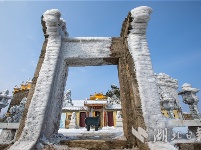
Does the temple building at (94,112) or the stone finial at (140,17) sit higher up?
the stone finial at (140,17)

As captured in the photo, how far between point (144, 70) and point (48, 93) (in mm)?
2344

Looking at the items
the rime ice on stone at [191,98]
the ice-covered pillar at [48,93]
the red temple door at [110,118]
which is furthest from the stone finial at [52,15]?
the red temple door at [110,118]

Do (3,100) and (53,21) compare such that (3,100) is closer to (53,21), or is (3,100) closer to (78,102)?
(53,21)

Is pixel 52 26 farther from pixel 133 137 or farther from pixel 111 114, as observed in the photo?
pixel 111 114

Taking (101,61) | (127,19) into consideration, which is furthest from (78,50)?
(127,19)

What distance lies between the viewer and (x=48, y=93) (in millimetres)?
3803

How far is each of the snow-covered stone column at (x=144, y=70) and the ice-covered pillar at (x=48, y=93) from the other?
6.58ft

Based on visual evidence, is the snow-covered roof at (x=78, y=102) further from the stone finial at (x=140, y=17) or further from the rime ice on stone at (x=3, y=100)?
the stone finial at (x=140, y=17)

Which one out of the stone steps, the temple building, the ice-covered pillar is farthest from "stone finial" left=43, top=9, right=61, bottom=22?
the temple building

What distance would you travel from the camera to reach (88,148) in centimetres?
325

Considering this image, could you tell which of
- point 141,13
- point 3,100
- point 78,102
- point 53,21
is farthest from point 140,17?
point 78,102

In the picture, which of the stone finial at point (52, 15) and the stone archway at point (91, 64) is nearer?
the stone archway at point (91, 64)

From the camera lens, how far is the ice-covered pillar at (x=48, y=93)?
3.28 m

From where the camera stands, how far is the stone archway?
336cm
